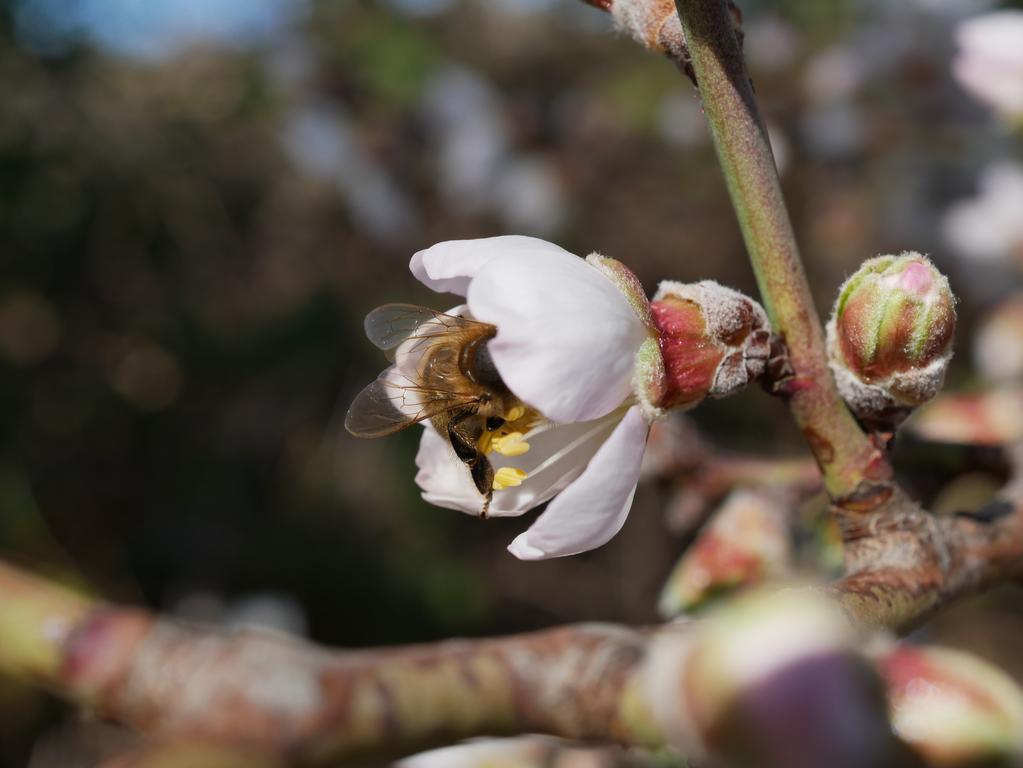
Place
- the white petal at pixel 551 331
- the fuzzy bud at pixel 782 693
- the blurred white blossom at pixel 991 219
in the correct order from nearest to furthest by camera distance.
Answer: the fuzzy bud at pixel 782 693, the white petal at pixel 551 331, the blurred white blossom at pixel 991 219

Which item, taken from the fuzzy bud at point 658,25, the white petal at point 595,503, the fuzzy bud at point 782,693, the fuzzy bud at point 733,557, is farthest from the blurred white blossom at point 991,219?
the fuzzy bud at point 782,693

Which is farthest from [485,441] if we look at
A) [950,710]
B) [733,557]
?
[733,557]

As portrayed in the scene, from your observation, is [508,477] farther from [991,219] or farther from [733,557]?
[991,219]

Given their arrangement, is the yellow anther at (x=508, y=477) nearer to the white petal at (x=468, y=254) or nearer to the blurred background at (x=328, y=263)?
the white petal at (x=468, y=254)

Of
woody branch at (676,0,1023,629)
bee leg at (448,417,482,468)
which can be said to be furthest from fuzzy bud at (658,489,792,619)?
bee leg at (448,417,482,468)

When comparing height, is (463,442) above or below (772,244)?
below

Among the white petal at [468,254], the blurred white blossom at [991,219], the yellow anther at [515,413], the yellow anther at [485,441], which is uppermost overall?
the white petal at [468,254]

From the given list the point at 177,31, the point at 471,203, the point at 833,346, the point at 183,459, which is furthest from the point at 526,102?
the point at 177,31
